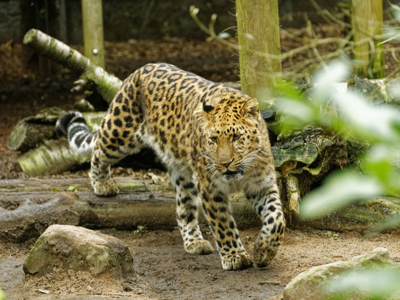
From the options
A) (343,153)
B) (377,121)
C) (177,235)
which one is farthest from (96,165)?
(377,121)

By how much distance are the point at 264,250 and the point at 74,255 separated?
5.15ft

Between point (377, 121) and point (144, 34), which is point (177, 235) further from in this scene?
point (144, 34)

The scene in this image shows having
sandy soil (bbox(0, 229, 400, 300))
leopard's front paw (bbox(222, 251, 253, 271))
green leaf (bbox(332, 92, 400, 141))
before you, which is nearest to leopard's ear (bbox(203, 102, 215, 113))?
leopard's front paw (bbox(222, 251, 253, 271))

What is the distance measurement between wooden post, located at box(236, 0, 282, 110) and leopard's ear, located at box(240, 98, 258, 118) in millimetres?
887

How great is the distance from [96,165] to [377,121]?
17.3 ft

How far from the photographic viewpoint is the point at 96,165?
614cm

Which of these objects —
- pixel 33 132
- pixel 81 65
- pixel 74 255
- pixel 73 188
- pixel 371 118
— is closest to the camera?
pixel 371 118

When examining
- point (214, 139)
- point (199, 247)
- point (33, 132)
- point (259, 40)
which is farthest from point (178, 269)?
point (33, 132)

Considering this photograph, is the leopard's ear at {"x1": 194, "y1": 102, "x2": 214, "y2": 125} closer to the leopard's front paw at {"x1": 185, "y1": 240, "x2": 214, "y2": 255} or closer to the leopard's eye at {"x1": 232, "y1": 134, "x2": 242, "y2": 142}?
the leopard's eye at {"x1": 232, "y1": 134, "x2": 242, "y2": 142}

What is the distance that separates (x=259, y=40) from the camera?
5574 millimetres

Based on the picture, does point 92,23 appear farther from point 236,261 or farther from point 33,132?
point 236,261

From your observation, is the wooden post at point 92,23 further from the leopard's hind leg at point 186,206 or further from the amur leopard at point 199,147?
the leopard's hind leg at point 186,206

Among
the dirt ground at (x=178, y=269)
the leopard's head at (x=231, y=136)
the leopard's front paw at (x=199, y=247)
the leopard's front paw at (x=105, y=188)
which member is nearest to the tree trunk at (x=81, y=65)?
the dirt ground at (x=178, y=269)

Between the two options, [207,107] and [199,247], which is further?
[199,247]
